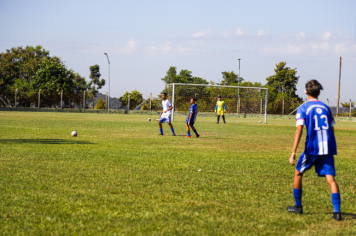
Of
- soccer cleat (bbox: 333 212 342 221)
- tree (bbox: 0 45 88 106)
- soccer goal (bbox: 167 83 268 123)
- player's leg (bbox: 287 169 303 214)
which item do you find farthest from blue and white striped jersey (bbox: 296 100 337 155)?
tree (bbox: 0 45 88 106)

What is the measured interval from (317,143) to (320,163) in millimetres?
275

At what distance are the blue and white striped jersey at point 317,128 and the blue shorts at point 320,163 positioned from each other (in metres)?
0.08

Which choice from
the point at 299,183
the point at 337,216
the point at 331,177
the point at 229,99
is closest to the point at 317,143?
the point at 331,177

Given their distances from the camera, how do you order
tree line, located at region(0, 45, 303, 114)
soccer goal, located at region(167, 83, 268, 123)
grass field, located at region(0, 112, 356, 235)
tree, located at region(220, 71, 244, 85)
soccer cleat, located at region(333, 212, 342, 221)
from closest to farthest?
grass field, located at region(0, 112, 356, 235)
soccer cleat, located at region(333, 212, 342, 221)
soccer goal, located at region(167, 83, 268, 123)
tree line, located at region(0, 45, 303, 114)
tree, located at region(220, 71, 244, 85)

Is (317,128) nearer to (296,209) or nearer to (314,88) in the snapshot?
(314,88)

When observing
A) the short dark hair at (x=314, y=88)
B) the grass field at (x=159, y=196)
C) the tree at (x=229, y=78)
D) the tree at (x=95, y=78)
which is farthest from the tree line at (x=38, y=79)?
the short dark hair at (x=314, y=88)

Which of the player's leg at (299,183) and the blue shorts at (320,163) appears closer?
the blue shorts at (320,163)

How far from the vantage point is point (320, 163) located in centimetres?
443

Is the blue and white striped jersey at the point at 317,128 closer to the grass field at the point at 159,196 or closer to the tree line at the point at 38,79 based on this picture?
the grass field at the point at 159,196

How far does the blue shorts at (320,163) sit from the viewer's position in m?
4.36

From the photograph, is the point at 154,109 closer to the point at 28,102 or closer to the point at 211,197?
the point at 28,102

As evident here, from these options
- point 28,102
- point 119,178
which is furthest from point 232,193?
point 28,102

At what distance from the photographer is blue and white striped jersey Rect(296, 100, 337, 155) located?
4.32 m

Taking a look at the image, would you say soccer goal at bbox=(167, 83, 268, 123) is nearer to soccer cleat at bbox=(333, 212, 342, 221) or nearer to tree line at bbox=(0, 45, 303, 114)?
tree line at bbox=(0, 45, 303, 114)
